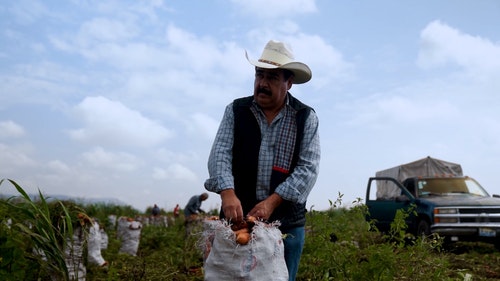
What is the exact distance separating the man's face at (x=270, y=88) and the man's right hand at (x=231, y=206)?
0.60 m

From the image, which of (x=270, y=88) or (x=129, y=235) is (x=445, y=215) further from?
(x=270, y=88)

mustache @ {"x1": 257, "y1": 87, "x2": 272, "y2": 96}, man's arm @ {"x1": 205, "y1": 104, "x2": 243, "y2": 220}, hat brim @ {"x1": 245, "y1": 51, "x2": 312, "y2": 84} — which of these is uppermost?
hat brim @ {"x1": 245, "y1": 51, "x2": 312, "y2": 84}

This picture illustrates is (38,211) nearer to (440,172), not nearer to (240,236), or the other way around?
(240,236)

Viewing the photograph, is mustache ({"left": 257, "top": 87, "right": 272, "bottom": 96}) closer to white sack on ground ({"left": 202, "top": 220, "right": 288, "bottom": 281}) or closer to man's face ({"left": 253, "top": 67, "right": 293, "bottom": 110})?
man's face ({"left": 253, "top": 67, "right": 293, "bottom": 110})

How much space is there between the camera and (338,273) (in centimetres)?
483

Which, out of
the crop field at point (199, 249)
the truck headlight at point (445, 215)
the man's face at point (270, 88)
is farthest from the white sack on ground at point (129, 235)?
the man's face at point (270, 88)

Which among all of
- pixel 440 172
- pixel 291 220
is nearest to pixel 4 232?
pixel 291 220

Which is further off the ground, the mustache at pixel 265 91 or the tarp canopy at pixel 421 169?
the tarp canopy at pixel 421 169

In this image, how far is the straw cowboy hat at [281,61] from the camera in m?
3.27

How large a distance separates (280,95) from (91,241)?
513 cm

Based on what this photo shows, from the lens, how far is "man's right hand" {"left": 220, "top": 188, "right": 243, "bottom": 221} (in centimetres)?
288

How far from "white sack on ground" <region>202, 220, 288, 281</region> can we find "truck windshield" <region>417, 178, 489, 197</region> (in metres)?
10.6

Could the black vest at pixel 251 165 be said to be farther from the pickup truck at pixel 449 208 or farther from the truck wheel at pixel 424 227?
the truck wheel at pixel 424 227

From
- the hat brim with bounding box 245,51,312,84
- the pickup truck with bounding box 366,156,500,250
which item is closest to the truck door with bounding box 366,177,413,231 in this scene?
the pickup truck with bounding box 366,156,500,250
